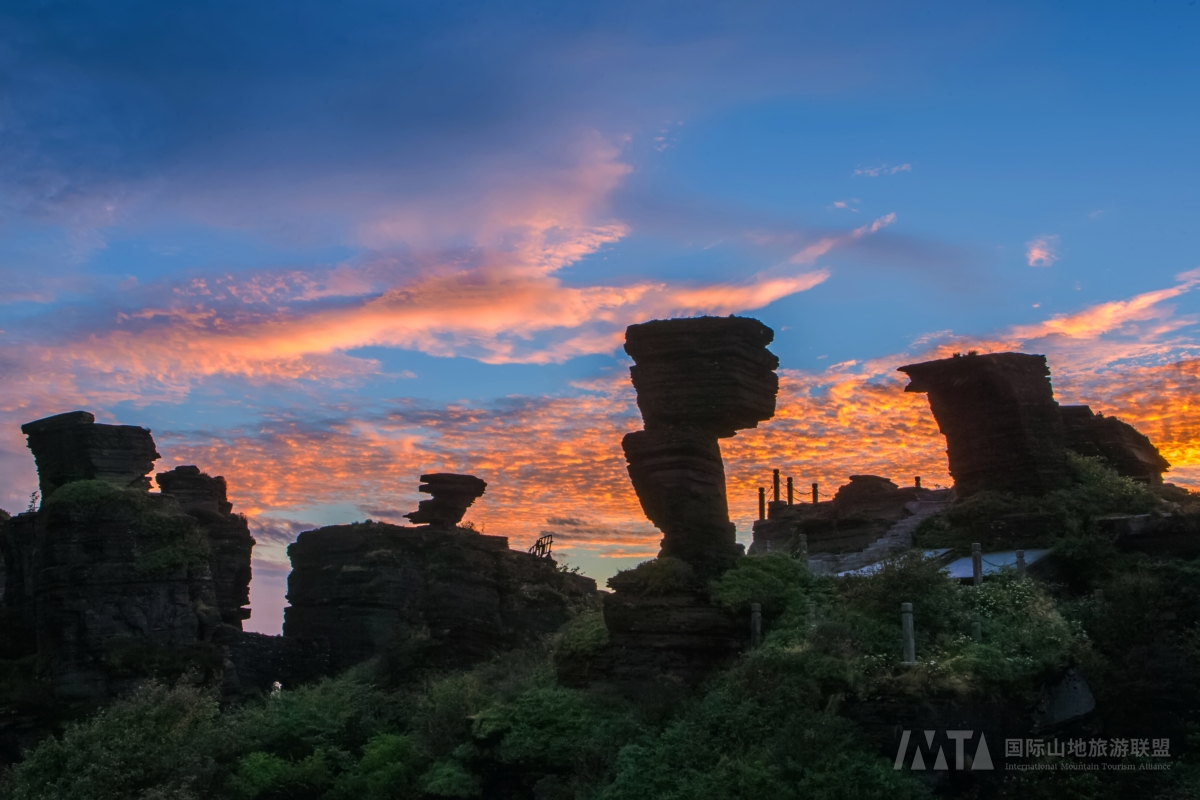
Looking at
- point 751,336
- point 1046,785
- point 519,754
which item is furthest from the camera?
point 751,336

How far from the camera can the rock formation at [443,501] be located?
128 ft

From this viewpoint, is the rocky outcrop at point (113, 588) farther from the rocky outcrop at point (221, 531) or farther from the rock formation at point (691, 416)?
the rock formation at point (691, 416)

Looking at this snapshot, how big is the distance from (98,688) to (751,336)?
22.7m

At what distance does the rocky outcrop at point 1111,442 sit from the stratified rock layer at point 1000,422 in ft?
4.59

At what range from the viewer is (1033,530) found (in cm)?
2727

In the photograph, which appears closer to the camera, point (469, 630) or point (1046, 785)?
point (1046, 785)

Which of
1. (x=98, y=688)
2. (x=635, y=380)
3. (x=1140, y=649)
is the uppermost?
(x=635, y=380)

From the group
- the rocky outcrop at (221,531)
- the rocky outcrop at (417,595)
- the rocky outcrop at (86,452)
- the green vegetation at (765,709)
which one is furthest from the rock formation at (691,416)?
the rocky outcrop at (221,531)

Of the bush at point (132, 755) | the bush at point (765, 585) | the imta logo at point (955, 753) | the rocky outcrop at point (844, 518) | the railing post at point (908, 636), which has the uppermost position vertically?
the rocky outcrop at point (844, 518)

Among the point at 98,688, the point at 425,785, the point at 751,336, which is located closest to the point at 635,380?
the point at 751,336

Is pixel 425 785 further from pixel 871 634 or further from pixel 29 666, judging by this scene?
pixel 29 666

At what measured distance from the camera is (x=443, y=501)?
38938mm

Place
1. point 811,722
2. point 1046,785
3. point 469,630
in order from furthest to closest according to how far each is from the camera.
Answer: point 469,630 → point 811,722 → point 1046,785

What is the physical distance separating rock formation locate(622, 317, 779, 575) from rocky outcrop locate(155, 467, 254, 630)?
2183 cm
